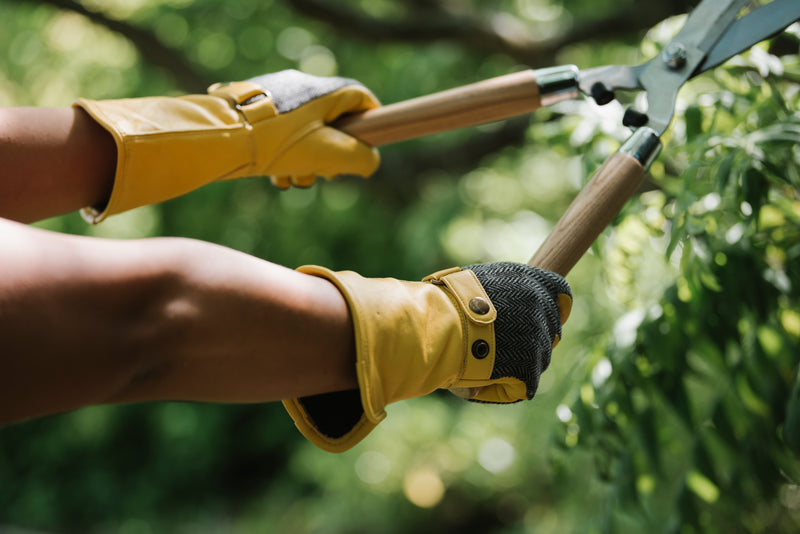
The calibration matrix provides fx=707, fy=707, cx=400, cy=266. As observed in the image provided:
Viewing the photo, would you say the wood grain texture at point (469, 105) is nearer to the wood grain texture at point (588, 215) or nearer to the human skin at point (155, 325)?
the wood grain texture at point (588, 215)

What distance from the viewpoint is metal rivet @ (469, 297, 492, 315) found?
0.61m

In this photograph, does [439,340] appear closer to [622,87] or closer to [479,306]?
[479,306]

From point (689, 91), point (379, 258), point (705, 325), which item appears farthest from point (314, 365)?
point (379, 258)

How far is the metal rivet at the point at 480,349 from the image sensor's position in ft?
2.00

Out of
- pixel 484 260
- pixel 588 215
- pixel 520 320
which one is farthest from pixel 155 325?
pixel 484 260

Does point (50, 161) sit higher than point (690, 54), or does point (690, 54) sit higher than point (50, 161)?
point (690, 54)

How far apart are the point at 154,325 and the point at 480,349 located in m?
0.28

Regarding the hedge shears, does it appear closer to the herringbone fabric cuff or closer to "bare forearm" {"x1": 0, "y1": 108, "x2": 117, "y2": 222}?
the herringbone fabric cuff

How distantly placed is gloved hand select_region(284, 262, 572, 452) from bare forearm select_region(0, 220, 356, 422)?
0.02 metres

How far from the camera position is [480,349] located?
2.01 feet

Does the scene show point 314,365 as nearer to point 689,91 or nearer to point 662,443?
point 662,443

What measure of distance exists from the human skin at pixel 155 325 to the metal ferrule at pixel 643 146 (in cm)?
40

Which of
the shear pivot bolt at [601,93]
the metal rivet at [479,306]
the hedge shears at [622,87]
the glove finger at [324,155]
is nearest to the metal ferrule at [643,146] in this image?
the hedge shears at [622,87]

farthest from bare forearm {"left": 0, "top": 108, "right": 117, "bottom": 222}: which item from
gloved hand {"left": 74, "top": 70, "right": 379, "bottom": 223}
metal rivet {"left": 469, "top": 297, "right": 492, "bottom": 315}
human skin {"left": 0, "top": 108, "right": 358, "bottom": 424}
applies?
metal rivet {"left": 469, "top": 297, "right": 492, "bottom": 315}
